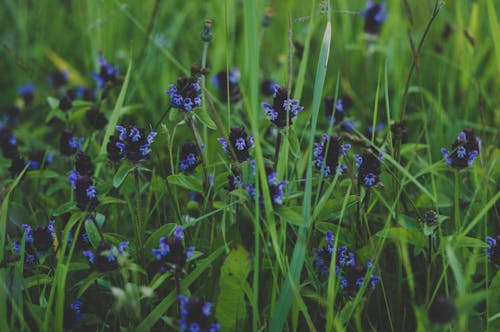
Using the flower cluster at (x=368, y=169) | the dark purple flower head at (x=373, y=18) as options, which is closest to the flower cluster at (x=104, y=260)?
the flower cluster at (x=368, y=169)

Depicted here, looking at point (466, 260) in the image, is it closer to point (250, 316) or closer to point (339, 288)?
point (339, 288)

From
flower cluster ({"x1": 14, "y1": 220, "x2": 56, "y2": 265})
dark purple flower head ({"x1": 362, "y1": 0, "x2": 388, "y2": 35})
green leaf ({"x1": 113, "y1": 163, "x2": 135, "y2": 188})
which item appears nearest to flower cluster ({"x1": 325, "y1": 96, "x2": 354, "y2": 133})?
dark purple flower head ({"x1": 362, "y1": 0, "x2": 388, "y2": 35})

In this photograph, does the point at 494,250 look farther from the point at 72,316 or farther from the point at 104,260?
the point at 72,316

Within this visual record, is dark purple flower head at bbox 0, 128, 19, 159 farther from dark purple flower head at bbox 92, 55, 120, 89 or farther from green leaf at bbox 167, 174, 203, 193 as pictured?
green leaf at bbox 167, 174, 203, 193

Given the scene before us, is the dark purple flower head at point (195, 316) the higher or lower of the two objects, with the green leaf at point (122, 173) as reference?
lower

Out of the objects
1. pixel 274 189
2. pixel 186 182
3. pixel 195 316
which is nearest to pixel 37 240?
pixel 186 182

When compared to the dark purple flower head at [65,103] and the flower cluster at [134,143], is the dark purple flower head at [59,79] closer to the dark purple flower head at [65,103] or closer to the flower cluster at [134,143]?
the dark purple flower head at [65,103]

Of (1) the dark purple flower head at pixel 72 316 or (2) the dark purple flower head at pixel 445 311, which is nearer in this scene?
(2) the dark purple flower head at pixel 445 311
